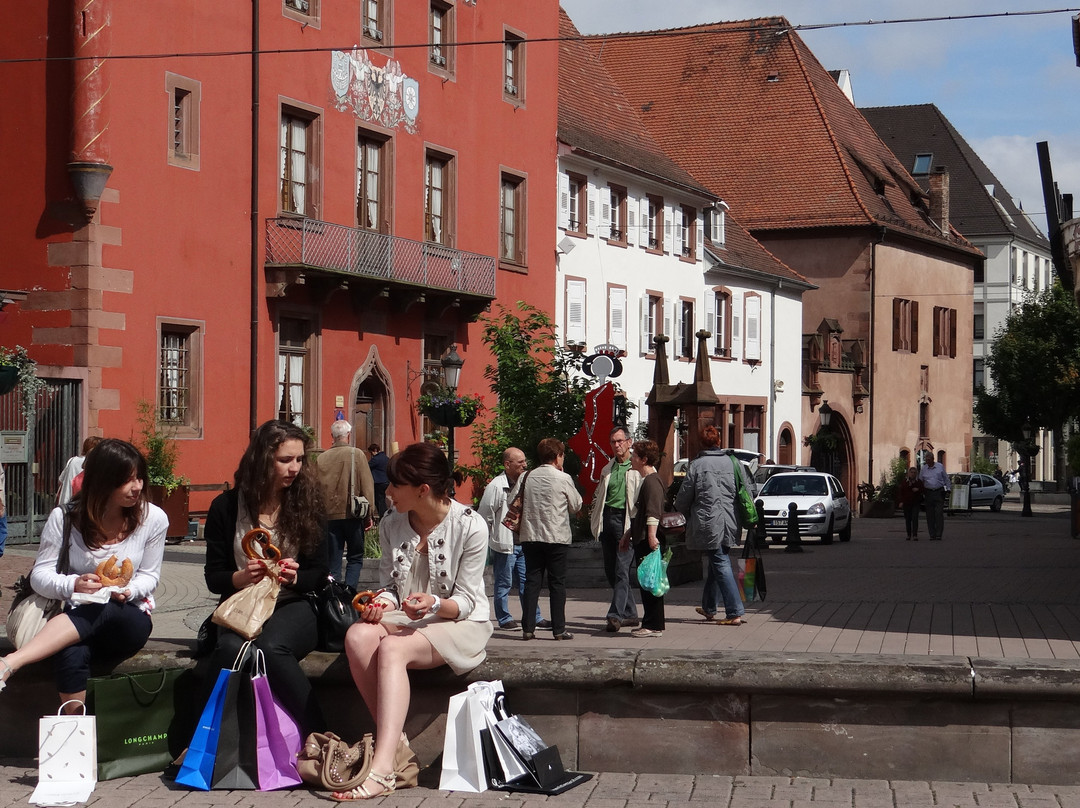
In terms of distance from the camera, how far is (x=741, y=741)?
7.47 metres

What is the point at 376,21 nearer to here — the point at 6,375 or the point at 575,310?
the point at 575,310

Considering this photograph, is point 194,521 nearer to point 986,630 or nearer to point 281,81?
point 281,81

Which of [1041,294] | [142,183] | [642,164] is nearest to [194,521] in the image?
[142,183]

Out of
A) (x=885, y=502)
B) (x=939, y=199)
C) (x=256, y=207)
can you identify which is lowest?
(x=885, y=502)

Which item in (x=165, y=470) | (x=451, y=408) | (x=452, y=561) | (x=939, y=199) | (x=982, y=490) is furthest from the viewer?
(x=939, y=199)

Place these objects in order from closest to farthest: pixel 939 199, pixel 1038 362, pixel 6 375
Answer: pixel 6 375 < pixel 1038 362 < pixel 939 199

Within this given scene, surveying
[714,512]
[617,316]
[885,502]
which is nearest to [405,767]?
[714,512]

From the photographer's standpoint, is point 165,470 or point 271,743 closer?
point 271,743

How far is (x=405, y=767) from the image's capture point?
7336mm

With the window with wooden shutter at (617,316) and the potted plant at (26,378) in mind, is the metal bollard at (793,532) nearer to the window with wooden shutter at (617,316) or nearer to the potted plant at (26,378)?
A: the potted plant at (26,378)

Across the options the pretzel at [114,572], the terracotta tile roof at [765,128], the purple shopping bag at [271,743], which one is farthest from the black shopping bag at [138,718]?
the terracotta tile roof at [765,128]

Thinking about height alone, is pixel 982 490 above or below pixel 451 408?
below

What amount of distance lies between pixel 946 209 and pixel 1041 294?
4972 mm

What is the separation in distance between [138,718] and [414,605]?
4.59 feet
